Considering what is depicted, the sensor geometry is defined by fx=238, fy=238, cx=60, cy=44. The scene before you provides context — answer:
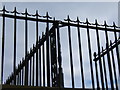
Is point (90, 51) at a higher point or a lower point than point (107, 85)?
higher

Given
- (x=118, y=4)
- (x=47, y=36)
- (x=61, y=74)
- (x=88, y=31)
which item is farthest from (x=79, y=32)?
(x=118, y=4)

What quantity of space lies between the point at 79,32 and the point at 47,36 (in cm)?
76

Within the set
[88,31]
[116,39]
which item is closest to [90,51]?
[88,31]

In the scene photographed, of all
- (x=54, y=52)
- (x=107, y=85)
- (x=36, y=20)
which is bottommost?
(x=107, y=85)

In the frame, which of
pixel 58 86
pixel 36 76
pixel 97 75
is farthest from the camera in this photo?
pixel 97 75

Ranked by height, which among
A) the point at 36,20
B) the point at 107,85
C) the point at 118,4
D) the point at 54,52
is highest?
the point at 118,4

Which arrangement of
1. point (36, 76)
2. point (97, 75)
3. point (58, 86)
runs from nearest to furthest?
point (58, 86), point (36, 76), point (97, 75)

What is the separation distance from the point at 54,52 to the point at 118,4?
7.39 feet

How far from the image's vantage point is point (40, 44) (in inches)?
220

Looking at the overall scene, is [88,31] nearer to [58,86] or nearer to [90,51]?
[90,51]

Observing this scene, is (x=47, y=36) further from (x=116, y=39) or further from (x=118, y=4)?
(x=118, y=4)

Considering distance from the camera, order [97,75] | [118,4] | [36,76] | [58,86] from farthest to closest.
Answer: [118,4]
[97,75]
[36,76]
[58,86]

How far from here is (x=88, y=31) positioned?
5.59 m

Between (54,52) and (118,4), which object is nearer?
(54,52)
